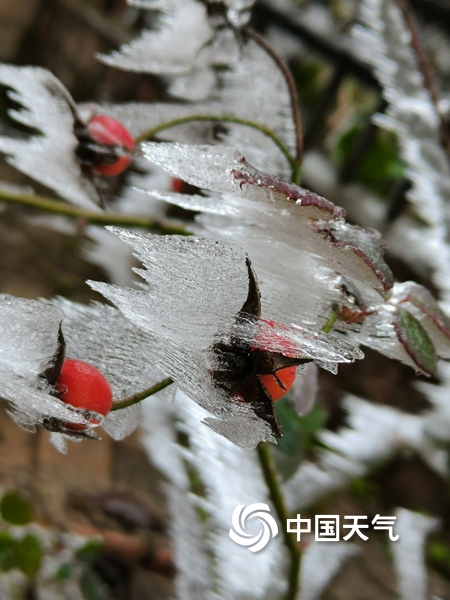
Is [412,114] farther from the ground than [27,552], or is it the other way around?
[412,114]

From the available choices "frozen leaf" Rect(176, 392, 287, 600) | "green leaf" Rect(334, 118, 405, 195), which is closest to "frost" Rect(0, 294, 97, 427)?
"frozen leaf" Rect(176, 392, 287, 600)

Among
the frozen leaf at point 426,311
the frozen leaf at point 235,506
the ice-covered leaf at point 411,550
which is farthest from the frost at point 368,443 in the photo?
the frozen leaf at point 426,311

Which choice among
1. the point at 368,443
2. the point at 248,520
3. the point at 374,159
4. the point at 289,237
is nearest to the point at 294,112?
the point at 289,237

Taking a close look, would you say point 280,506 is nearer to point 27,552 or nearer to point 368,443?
point 27,552

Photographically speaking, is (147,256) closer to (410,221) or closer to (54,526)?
(54,526)

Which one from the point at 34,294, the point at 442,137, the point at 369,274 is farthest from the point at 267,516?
the point at 34,294

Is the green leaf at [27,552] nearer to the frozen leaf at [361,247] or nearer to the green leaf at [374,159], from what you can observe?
the frozen leaf at [361,247]

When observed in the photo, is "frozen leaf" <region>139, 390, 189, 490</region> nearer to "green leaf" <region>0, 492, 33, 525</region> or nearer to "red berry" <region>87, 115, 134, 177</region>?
"green leaf" <region>0, 492, 33, 525</region>
